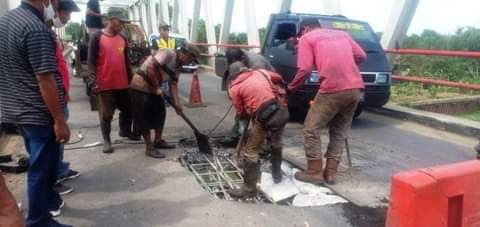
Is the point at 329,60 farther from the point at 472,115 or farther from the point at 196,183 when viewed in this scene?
the point at 472,115

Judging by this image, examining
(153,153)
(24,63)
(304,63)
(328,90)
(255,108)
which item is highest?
(24,63)

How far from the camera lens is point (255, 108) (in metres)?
4.28

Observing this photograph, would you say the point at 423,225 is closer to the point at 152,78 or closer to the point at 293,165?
the point at 293,165

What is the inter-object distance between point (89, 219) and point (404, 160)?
3.93 meters

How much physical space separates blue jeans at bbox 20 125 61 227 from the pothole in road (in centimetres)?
164

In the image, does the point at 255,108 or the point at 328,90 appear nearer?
the point at 255,108

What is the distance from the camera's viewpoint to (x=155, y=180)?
16.2ft

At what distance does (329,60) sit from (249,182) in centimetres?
152

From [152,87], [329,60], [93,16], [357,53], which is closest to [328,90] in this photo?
[329,60]

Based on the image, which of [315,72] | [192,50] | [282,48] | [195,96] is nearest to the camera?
[192,50]

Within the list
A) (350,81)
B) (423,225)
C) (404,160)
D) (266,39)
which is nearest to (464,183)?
(423,225)

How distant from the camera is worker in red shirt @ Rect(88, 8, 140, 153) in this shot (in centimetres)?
568

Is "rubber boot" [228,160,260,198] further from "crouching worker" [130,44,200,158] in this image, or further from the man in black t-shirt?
the man in black t-shirt

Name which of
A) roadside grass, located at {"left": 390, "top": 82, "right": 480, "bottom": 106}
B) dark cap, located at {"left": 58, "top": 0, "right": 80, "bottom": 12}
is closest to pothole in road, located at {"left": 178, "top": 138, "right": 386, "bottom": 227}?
dark cap, located at {"left": 58, "top": 0, "right": 80, "bottom": 12}
